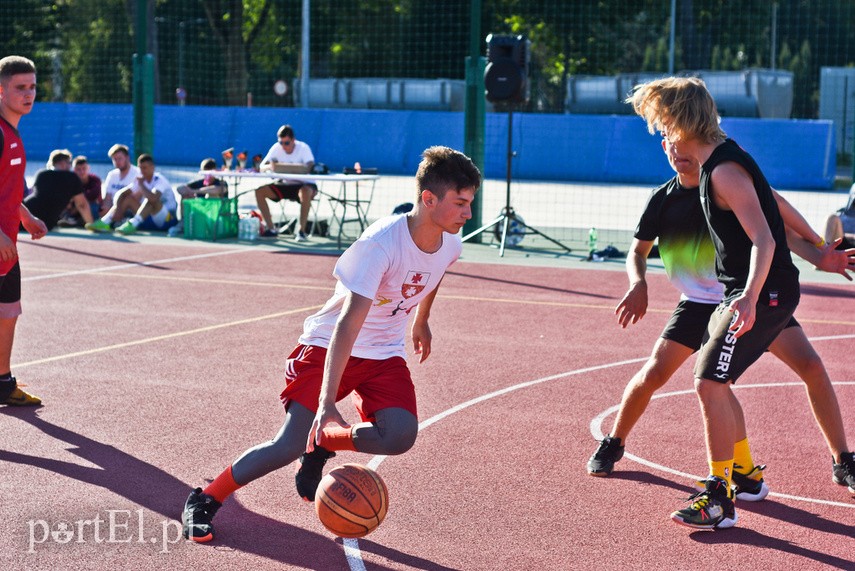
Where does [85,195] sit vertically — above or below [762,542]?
above

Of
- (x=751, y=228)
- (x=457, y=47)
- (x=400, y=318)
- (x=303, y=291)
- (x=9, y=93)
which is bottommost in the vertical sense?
(x=303, y=291)

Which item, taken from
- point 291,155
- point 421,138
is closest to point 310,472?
point 291,155

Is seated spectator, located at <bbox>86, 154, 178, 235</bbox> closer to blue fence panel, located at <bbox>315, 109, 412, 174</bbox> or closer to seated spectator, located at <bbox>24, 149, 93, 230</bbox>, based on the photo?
seated spectator, located at <bbox>24, 149, 93, 230</bbox>

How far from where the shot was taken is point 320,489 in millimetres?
4703

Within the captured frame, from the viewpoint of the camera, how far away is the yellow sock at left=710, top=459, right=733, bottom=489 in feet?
17.1

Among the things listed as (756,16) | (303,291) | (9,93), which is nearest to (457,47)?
(756,16)

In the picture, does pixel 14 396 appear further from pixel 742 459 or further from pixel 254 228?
pixel 254 228

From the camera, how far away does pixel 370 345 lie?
5.05 m

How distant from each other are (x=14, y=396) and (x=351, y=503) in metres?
3.60

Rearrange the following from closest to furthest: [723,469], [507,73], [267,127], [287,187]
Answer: [723,469]
[507,73]
[287,187]
[267,127]

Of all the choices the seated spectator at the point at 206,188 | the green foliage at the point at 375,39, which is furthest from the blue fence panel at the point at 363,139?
the seated spectator at the point at 206,188

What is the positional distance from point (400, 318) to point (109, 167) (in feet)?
91.9

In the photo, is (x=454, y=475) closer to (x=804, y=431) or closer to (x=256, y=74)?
(x=804, y=431)

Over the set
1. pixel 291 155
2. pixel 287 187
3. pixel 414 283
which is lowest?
pixel 287 187
